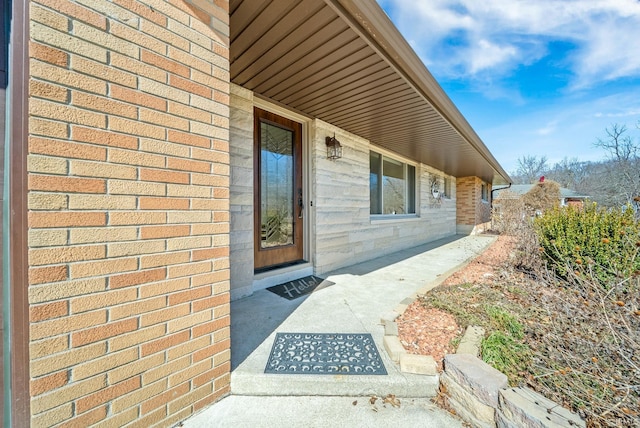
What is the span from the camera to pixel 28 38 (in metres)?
0.97

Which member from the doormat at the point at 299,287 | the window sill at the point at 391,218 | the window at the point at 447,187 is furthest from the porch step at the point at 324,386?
the window at the point at 447,187

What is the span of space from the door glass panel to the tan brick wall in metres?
1.83

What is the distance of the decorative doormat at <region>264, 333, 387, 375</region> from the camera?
5.60ft

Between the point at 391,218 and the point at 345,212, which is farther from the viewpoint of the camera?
the point at 391,218

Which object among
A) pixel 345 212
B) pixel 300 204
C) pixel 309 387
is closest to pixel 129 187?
pixel 309 387

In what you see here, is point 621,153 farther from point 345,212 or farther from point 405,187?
point 345,212

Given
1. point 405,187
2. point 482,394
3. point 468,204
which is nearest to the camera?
point 482,394

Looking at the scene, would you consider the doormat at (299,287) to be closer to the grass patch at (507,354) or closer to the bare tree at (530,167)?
the grass patch at (507,354)

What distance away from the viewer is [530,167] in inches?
1203

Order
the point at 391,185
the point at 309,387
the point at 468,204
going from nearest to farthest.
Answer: the point at 309,387
the point at 391,185
the point at 468,204

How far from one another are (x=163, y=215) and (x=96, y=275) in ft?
1.21

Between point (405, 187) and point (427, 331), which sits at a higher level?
point (405, 187)

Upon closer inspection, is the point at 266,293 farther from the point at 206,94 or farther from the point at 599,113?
the point at 599,113

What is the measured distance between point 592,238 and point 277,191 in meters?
4.02
